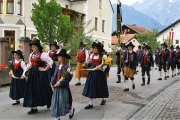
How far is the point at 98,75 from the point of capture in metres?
8.26

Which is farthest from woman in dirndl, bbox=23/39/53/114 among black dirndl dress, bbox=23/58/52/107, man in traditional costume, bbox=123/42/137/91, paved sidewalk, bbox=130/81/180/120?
man in traditional costume, bbox=123/42/137/91

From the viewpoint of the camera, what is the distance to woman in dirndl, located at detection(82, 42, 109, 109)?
26.4 ft

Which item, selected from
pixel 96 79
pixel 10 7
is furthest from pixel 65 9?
pixel 96 79

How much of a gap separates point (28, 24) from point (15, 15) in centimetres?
199

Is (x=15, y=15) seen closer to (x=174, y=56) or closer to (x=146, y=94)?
(x=174, y=56)

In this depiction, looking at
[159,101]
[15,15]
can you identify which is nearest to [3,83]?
[159,101]

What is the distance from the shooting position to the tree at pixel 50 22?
920 inches

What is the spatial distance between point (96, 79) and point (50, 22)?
Answer: 52.9ft

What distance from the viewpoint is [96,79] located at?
322 inches

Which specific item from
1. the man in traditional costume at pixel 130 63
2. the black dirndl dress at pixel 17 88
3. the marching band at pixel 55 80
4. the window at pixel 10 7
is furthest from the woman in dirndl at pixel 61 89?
the window at pixel 10 7

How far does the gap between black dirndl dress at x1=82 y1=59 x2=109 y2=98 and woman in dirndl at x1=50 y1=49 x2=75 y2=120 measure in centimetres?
156

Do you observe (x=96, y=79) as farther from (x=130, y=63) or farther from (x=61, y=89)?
(x=130, y=63)

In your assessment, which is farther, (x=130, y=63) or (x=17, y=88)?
→ (x=130, y=63)

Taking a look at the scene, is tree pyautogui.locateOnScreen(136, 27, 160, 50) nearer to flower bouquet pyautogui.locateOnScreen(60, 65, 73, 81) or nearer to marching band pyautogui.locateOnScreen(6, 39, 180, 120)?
marching band pyautogui.locateOnScreen(6, 39, 180, 120)
